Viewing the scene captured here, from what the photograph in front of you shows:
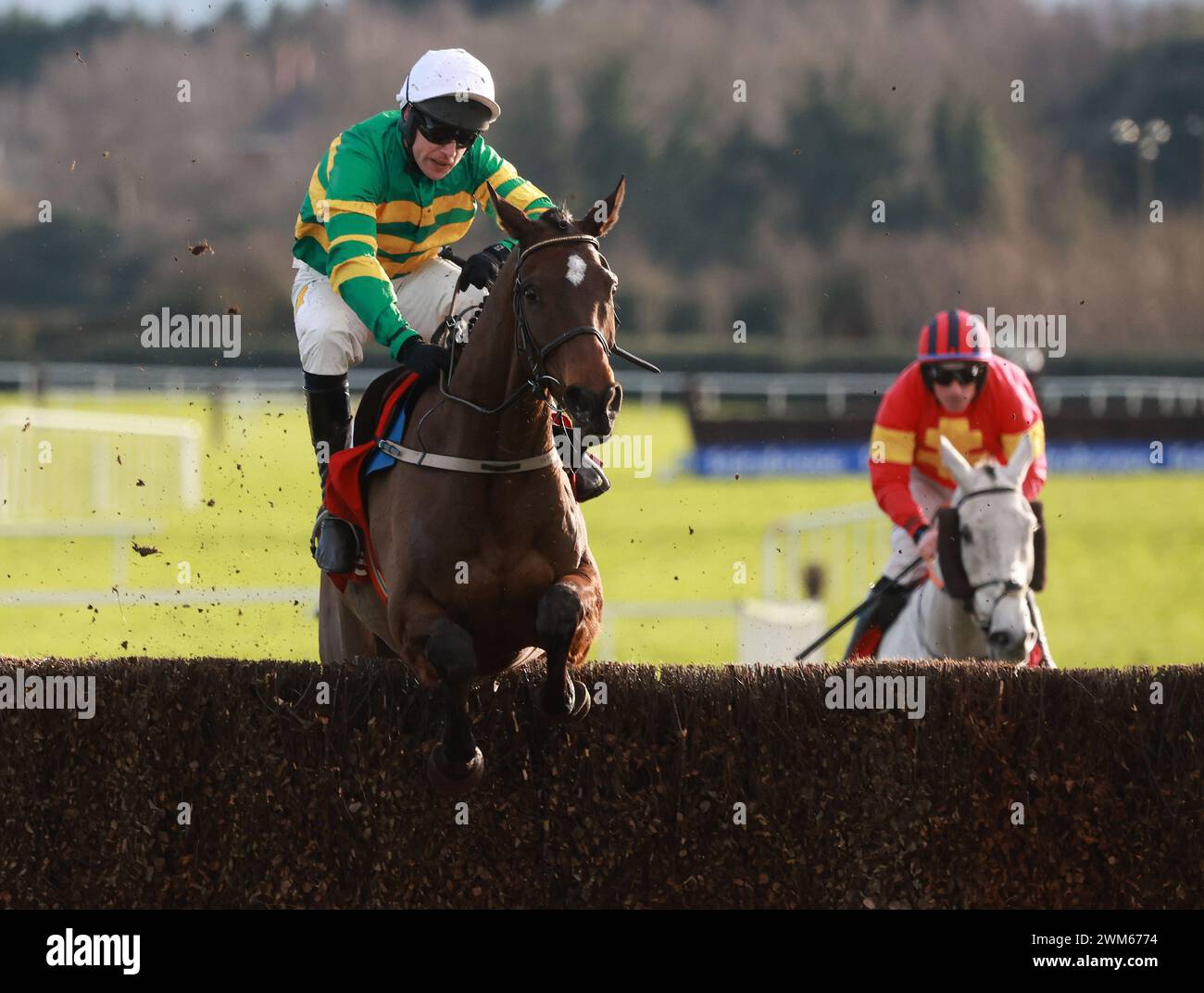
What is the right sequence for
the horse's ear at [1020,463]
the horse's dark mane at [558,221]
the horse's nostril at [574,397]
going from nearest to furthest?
1. the horse's nostril at [574,397]
2. the horse's dark mane at [558,221]
3. the horse's ear at [1020,463]

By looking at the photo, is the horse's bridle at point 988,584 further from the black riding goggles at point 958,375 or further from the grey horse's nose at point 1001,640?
the black riding goggles at point 958,375

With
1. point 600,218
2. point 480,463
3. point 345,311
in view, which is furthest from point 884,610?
point 600,218

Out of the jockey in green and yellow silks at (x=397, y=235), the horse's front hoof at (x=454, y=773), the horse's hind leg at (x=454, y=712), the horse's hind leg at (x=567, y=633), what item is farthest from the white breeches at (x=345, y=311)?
the horse's front hoof at (x=454, y=773)

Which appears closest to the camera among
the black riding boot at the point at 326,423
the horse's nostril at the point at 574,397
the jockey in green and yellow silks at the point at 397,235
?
the horse's nostril at the point at 574,397

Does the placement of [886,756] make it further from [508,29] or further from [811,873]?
[508,29]

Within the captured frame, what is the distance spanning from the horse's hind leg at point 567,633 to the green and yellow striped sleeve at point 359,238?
2.88 feet

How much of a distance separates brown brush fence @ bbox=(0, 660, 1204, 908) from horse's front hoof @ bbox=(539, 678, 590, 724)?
0.10 metres

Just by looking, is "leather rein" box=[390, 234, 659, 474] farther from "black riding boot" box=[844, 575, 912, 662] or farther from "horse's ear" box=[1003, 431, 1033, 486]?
"black riding boot" box=[844, 575, 912, 662]

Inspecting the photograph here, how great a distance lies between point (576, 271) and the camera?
408 centimetres

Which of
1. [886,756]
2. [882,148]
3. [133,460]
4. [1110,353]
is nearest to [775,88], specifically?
[882,148]

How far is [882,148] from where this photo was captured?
43.6 m

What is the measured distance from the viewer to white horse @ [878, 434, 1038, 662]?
5781 mm

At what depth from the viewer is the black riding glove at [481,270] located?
4.91m

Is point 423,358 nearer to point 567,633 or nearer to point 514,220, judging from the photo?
point 514,220
